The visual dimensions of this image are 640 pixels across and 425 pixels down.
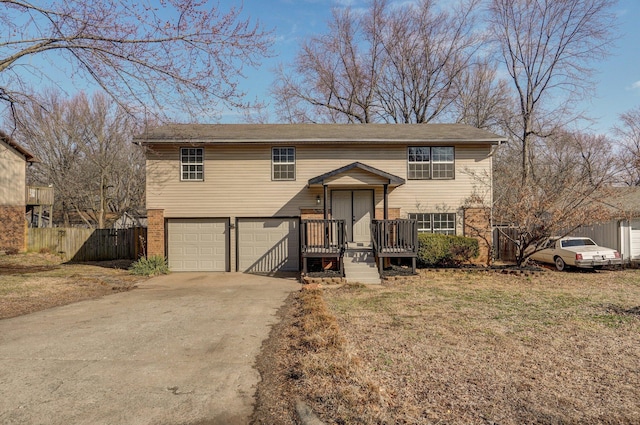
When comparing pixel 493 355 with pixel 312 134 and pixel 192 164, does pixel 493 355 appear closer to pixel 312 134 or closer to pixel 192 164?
pixel 312 134

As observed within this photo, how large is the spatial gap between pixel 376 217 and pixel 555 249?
22.0ft

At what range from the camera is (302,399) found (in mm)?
3443

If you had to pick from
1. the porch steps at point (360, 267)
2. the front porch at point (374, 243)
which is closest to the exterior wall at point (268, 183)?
the front porch at point (374, 243)

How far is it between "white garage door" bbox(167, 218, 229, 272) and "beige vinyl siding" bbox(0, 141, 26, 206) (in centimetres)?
1262

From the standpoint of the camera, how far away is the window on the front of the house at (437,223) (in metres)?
13.8

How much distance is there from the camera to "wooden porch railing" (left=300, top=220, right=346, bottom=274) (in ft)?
37.7

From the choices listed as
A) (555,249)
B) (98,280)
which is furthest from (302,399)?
(555,249)

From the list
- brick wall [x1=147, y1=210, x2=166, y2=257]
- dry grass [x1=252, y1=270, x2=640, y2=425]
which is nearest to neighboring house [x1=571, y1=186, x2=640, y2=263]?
dry grass [x1=252, y1=270, x2=640, y2=425]

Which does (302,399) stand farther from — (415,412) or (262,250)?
(262,250)

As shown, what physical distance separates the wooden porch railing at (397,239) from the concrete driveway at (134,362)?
4.57m

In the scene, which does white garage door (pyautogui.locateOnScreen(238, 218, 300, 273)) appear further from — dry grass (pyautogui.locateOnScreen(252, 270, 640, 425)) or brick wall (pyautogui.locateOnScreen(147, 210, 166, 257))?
dry grass (pyautogui.locateOnScreen(252, 270, 640, 425))

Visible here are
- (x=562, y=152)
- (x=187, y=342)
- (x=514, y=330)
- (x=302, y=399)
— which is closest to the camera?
(x=302, y=399)

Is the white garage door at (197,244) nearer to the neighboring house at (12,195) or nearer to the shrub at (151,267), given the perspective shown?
the shrub at (151,267)

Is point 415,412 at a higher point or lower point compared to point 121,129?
lower
